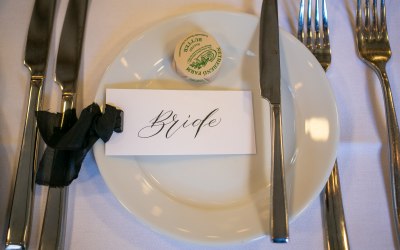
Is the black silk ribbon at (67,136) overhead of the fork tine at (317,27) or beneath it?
beneath

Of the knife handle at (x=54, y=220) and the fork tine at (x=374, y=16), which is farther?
the fork tine at (x=374, y=16)

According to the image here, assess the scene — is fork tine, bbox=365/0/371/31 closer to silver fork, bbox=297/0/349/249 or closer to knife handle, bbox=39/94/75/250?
silver fork, bbox=297/0/349/249

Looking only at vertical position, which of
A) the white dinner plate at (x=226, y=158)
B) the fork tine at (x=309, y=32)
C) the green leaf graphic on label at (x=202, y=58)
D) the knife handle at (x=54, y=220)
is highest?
the fork tine at (x=309, y=32)

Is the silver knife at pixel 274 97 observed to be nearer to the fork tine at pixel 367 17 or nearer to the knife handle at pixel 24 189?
the fork tine at pixel 367 17

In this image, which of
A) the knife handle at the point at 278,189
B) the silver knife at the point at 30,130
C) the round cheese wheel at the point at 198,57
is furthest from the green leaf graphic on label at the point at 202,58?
the silver knife at the point at 30,130

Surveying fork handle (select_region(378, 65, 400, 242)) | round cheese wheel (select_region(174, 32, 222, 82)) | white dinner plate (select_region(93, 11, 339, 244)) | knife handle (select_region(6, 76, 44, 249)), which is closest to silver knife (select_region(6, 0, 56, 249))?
knife handle (select_region(6, 76, 44, 249))

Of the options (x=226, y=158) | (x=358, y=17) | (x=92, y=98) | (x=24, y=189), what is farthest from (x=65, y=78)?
(x=358, y=17)
